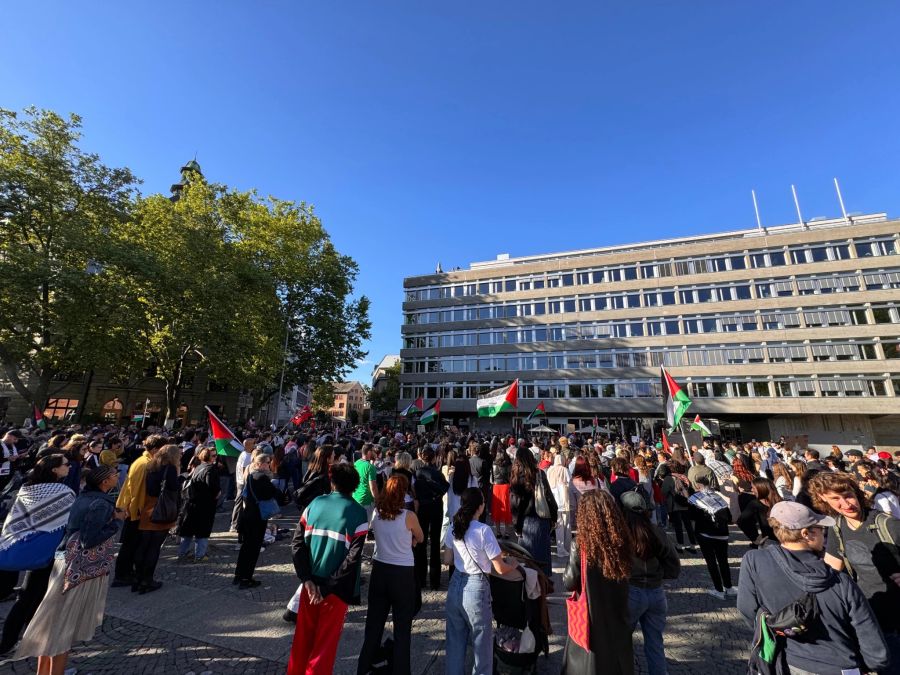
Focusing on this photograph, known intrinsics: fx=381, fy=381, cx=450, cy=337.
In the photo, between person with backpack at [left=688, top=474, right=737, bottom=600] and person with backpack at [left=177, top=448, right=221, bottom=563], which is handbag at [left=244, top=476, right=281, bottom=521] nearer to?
person with backpack at [left=177, top=448, right=221, bottom=563]

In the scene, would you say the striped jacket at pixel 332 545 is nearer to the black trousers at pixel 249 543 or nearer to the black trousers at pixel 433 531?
the black trousers at pixel 433 531

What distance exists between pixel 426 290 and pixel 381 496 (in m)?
46.9

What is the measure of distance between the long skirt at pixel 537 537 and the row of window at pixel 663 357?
1450 inches

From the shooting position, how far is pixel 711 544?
234 inches

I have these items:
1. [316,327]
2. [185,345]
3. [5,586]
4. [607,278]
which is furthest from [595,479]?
[607,278]

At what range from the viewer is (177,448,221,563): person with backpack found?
696cm

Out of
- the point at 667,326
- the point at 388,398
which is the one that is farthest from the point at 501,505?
the point at 388,398

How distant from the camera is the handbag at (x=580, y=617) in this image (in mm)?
2898

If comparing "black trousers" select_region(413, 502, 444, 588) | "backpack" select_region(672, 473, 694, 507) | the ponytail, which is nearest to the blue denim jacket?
the ponytail

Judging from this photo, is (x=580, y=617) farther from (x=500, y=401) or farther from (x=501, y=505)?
(x=500, y=401)

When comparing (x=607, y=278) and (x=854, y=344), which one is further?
(x=607, y=278)

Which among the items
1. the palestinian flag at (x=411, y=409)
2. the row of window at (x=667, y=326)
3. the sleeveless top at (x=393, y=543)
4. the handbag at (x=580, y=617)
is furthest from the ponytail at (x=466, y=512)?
the row of window at (x=667, y=326)

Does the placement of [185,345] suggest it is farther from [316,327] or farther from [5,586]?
[5,586]

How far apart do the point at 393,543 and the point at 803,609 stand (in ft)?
9.84
